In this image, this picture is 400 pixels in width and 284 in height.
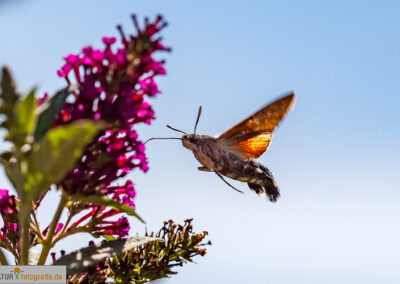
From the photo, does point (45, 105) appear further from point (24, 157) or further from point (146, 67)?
point (146, 67)

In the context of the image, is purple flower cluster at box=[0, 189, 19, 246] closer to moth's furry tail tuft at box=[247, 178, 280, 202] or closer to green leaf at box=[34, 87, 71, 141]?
green leaf at box=[34, 87, 71, 141]

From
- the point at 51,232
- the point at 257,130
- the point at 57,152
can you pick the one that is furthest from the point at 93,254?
the point at 257,130

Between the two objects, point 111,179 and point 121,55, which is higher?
point 121,55

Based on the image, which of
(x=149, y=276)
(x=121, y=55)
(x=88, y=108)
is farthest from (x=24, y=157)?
(x=149, y=276)

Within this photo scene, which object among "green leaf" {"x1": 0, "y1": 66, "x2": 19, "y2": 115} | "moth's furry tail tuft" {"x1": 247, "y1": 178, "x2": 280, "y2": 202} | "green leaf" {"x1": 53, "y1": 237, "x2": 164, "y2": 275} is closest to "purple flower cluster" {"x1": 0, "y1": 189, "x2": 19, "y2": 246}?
"green leaf" {"x1": 53, "y1": 237, "x2": 164, "y2": 275}

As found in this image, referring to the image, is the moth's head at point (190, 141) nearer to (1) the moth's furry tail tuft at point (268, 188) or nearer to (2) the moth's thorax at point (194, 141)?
(2) the moth's thorax at point (194, 141)

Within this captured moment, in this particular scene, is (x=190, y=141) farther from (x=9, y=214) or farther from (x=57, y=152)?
(x=57, y=152)
